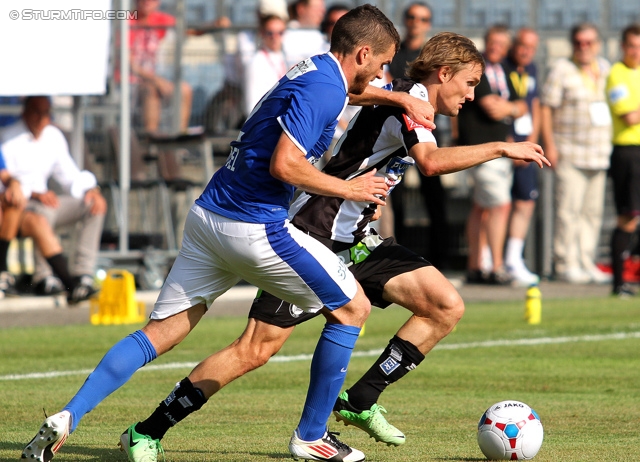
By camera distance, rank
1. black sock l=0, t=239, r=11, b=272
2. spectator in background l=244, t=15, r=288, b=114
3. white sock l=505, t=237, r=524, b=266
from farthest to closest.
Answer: white sock l=505, t=237, r=524, b=266 < spectator in background l=244, t=15, r=288, b=114 < black sock l=0, t=239, r=11, b=272

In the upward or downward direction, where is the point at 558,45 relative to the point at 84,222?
upward

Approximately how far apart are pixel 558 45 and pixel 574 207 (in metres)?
3.16

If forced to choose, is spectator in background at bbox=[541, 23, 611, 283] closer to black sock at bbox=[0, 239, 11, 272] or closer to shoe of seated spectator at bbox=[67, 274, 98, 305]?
shoe of seated spectator at bbox=[67, 274, 98, 305]

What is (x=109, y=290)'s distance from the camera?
12.0 m

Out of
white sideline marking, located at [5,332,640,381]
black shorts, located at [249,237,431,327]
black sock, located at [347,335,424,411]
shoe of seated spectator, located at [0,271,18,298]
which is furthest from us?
shoe of seated spectator, located at [0,271,18,298]

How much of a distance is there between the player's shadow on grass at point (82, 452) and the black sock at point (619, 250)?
8.90 metres

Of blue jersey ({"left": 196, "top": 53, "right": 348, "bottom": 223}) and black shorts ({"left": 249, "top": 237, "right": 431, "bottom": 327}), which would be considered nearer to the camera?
blue jersey ({"left": 196, "top": 53, "right": 348, "bottom": 223})

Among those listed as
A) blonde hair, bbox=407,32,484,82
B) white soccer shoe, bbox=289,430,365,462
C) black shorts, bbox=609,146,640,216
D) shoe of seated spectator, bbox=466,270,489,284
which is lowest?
shoe of seated spectator, bbox=466,270,489,284

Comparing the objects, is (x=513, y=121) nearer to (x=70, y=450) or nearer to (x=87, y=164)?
(x=87, y=164)

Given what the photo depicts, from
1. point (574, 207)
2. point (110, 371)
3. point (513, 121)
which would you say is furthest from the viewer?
point (574, 207)

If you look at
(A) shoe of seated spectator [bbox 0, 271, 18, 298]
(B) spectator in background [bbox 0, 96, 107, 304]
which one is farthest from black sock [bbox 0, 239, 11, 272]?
→ (A) shoe of seated spectator [bbox 0, 271, 18, 298]

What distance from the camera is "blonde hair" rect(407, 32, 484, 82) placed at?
6.57 meters

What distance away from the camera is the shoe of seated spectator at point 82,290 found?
1301 cm

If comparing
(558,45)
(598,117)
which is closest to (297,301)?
(598,117)
